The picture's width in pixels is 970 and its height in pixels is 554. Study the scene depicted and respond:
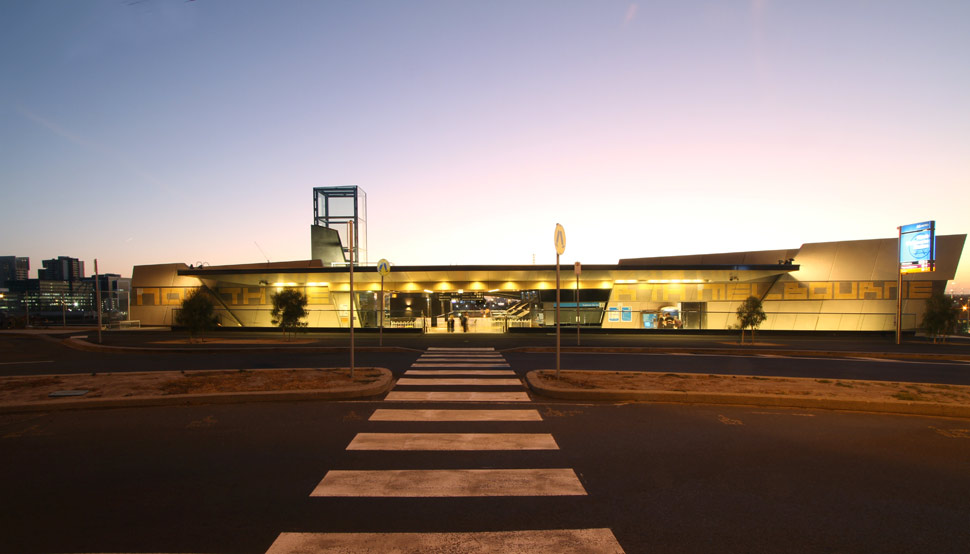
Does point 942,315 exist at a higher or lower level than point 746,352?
higher

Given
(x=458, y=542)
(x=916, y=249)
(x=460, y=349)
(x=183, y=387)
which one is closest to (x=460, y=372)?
(x=460, y=349)

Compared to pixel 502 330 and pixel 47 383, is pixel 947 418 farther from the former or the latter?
pixel 502 330

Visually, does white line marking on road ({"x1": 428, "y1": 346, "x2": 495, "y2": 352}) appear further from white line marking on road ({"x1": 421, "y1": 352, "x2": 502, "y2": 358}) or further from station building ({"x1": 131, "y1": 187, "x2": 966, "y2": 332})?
station building ({"x1": 131, "y1": 187, "x2": 966, "y2": 332})

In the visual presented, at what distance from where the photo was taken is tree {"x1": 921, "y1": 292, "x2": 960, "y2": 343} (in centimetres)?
2188

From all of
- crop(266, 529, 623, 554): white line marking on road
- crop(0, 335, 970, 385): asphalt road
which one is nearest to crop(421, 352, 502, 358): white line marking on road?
crop(0, 335, 970, 385): asphalt road

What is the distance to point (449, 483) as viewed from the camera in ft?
17.1

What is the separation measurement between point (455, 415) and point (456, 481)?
2.91m

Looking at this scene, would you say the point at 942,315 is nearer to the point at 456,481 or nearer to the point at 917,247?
the point at 917,247

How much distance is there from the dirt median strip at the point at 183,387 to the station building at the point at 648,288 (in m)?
13.0

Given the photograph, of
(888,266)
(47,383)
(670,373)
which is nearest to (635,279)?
(888,266)

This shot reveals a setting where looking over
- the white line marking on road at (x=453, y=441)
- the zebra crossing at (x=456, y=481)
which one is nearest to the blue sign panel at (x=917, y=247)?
the zebra crossing at (x=456, y=481)

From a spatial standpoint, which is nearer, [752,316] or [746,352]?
[746,352]

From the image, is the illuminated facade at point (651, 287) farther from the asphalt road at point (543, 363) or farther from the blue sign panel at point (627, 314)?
the asphalt road at point (543, 363)

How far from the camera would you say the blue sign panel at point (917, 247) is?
75.0 feet
